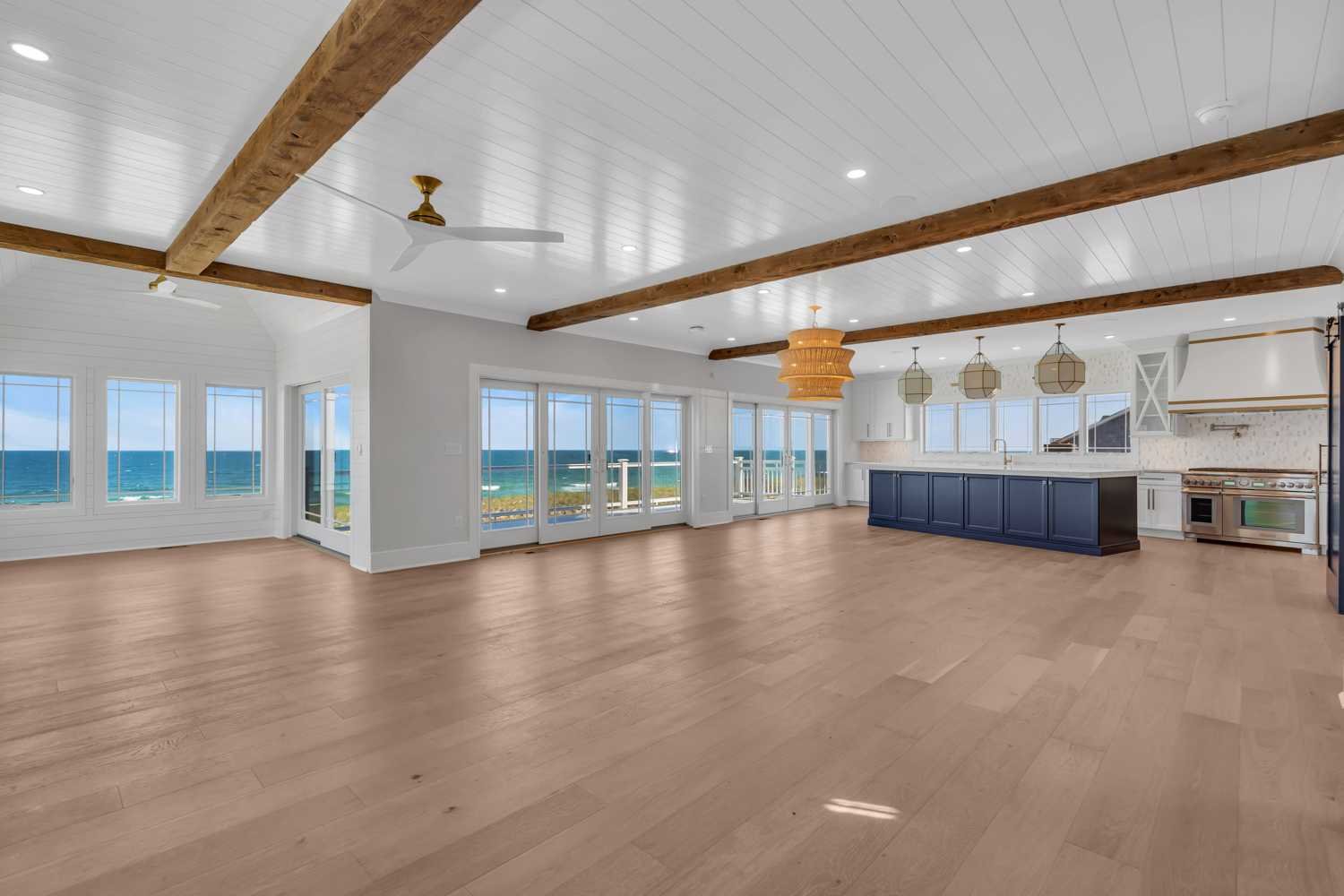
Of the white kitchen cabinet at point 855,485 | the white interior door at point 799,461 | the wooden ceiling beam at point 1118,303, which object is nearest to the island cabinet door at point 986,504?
the wooden ceiling beam at point 1118,303

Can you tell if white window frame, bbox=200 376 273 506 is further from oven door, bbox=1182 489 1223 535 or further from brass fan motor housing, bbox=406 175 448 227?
oven door, bbox=1182 489 1223 535

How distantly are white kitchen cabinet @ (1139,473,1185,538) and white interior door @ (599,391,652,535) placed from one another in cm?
657

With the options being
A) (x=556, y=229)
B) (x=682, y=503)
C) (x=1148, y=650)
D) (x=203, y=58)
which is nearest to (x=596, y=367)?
(x=682, y=503)

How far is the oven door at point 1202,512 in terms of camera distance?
24.9 ft

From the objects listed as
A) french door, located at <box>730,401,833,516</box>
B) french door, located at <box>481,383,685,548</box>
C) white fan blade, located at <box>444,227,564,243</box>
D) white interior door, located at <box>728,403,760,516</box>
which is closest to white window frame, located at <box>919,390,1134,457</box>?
french door, located at <box>730,401,833,516</box>

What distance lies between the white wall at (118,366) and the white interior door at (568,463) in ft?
12.8

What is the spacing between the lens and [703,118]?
2.90 metres

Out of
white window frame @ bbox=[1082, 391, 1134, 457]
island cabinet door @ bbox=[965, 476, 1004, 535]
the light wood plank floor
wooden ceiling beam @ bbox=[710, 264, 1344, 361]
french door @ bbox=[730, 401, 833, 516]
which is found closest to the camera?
the light wood plank floor

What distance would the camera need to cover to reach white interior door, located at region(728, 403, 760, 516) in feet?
33.8

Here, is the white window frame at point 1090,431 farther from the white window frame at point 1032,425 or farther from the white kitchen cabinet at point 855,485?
the white kitchen cabinet at point 855,485

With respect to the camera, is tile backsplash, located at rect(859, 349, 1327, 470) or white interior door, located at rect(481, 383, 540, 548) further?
tile backsplash, located at rect(859, 349, 1327, 470)

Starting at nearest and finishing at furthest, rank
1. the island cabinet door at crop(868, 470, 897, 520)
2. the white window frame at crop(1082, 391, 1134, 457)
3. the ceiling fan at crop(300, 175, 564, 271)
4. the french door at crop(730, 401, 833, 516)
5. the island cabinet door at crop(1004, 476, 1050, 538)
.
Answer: the ceiling fan at crop(300, 175, 564, 271), the island cabinet door at crop(1004, 476, 1050, 538), the white window frame at crop(1082, 391, 1134, 457), the island cabinet door at crop(868, 470, 897, 520), the french door at crop(730, 401, 833, 516)

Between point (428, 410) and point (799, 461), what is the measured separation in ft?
23.9

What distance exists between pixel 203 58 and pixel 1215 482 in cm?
1031
